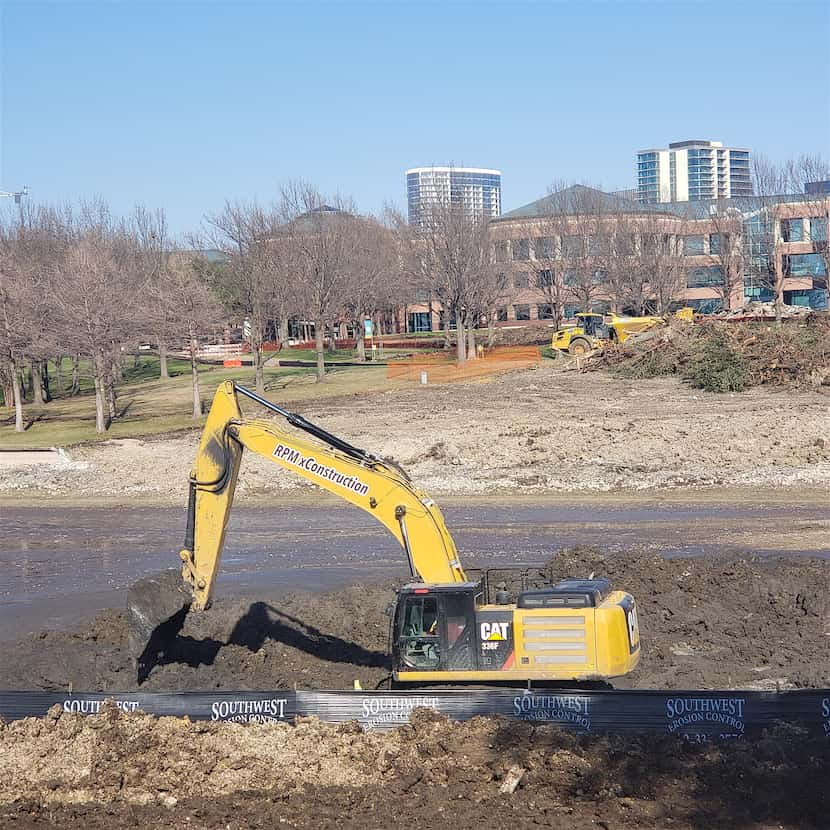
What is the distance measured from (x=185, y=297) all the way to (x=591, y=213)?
35.3 m

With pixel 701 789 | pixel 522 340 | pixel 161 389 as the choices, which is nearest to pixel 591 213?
pixel 522 340

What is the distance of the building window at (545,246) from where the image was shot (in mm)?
76500

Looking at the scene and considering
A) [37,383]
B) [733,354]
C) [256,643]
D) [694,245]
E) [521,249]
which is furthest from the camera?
[694,245]

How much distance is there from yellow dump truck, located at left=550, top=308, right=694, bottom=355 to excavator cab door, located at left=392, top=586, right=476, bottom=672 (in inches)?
1663

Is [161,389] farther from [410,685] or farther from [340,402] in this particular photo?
[410,685]

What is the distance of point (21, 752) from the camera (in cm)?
1352

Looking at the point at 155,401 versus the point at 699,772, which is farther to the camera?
the point at 155,401

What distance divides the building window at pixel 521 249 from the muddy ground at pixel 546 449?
36.4 metres

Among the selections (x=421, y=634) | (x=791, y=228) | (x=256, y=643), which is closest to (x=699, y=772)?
(x=421, y=634)

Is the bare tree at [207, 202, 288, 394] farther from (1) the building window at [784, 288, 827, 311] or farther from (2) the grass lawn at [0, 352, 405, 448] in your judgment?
(1) the building window at [784, 288, 827, 311]

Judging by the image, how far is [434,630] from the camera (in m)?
13.8

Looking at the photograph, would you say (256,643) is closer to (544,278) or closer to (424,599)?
(424,599)

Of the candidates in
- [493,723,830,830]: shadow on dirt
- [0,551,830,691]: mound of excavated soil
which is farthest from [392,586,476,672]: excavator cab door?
[0,551,830,691]: mound of excavated soil

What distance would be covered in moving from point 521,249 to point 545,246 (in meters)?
1.96
